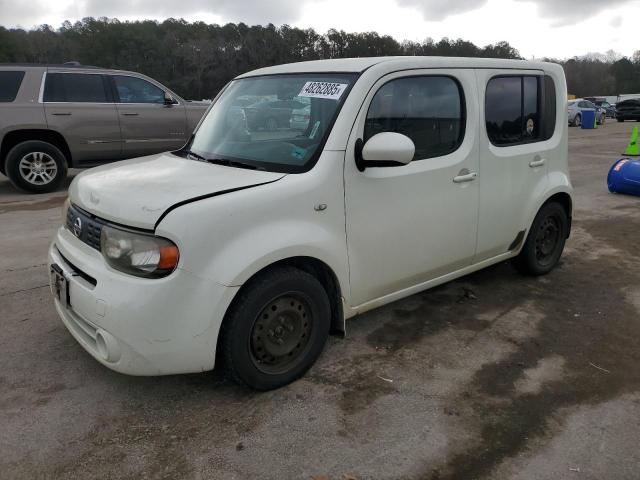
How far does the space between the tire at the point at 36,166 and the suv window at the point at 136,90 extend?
4.85 feet

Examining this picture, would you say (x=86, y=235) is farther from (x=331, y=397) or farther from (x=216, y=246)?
(x=331, y=397)

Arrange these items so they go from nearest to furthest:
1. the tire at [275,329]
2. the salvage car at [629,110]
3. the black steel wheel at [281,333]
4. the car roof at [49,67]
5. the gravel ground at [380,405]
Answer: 1. the gravel ground at [380,405]
2. the tire at [275,329]
3. the black steel wheel at [281,333]
4. the car roof at [49,67]
5. the salvage car at [629,110]

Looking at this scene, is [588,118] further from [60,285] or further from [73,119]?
[60,285]

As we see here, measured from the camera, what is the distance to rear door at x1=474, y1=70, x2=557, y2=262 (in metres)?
3.89

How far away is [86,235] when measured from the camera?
2869 millimetres

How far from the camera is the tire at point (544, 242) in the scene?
179 inches

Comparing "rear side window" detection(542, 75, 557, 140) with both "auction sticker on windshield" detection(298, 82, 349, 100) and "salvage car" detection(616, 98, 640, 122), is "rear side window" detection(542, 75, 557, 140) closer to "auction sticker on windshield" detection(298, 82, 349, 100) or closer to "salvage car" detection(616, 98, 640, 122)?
"auction sticker on windshield" detection(298, 82, 349, 100)

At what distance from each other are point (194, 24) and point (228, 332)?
242 ft

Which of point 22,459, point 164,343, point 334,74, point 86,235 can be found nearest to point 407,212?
point 334,74

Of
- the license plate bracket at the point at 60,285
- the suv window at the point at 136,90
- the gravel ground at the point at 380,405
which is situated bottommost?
the gravel ground at the point at 380,405

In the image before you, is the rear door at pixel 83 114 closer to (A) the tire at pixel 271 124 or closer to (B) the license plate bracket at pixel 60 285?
(B) the license plate bracket at pixel 60 285

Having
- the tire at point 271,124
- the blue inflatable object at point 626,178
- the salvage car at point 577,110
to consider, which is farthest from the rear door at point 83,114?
the salvage car at point 577,110

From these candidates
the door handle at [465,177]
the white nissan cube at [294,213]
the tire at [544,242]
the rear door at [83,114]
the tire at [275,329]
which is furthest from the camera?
the rear door at [83,114]

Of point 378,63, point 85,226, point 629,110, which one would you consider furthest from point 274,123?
point 629,110
